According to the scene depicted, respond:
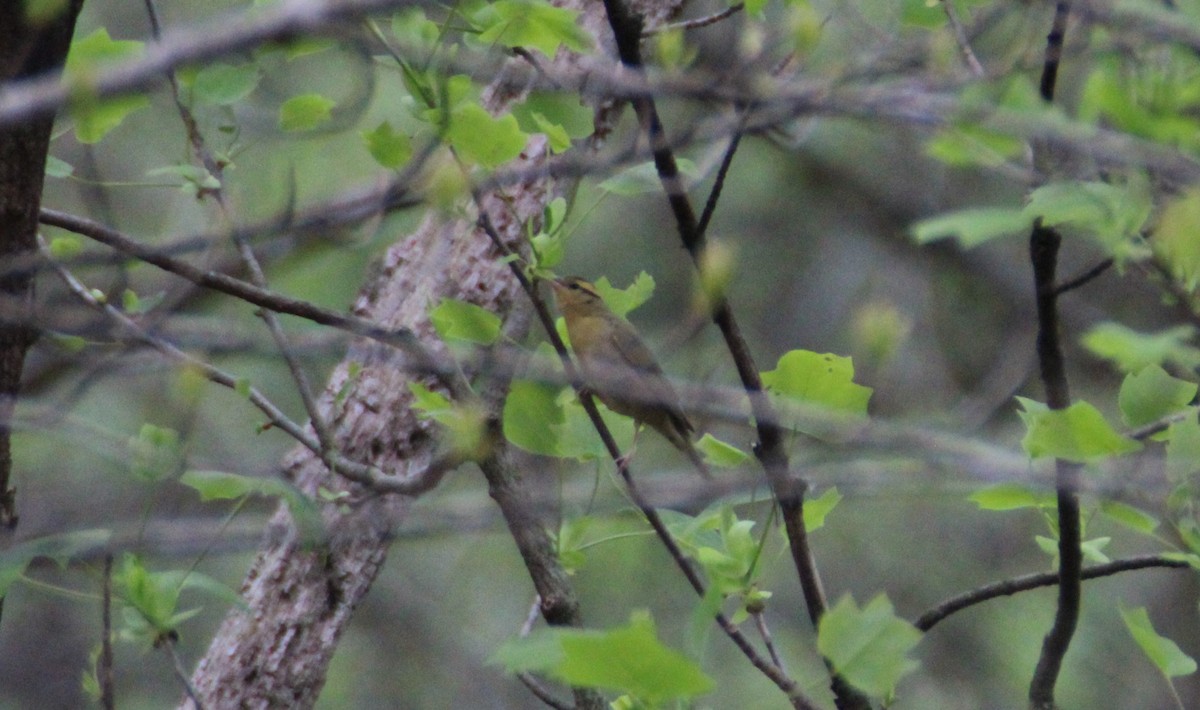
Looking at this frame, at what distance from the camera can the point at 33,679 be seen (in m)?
6.06

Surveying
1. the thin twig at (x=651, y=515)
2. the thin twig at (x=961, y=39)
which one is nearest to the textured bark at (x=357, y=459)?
the thin twig at (x=651, y=515)

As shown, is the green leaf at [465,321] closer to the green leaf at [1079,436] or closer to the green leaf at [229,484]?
the green leaf at [229,484]

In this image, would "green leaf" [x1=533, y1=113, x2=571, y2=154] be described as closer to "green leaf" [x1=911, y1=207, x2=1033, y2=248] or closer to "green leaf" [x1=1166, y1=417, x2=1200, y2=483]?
"green leaf" [x1=911, y1=207, x2=1033, y2=248]

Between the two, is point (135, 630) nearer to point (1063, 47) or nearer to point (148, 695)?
point (1063, 47)

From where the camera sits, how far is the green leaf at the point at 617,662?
1.19 metres

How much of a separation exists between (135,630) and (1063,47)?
1.55 metres

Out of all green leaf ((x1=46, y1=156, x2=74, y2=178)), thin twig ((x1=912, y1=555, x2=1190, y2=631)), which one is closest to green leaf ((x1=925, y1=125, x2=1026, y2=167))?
thin twig ((x1=912, y1=555, x2=1190, y2=631))

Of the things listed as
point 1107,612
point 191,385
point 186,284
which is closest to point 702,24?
point 186,284

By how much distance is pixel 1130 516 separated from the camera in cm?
157

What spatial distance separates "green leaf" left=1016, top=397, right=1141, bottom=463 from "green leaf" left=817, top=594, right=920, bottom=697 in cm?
27

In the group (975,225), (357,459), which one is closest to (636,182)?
(975,225)

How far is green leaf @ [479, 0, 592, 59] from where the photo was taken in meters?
1.59

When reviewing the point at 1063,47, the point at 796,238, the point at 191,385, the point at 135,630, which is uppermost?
the point at 1063,47

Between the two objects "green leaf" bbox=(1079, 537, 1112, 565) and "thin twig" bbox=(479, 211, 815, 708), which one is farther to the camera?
"green leaf" bbox=(1079, 537, 1112, 565)
